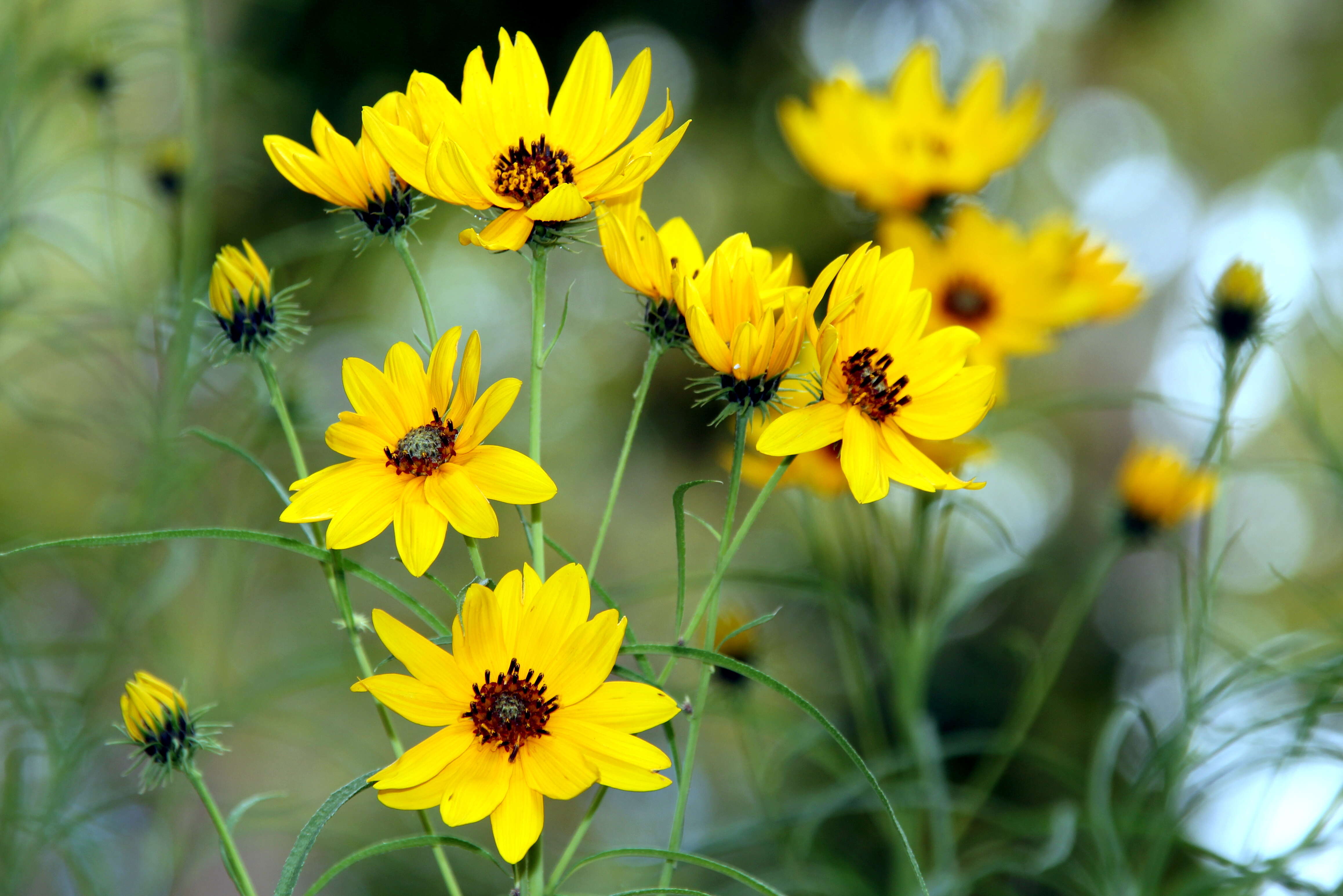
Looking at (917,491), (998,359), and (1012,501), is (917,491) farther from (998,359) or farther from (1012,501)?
(1012,501)

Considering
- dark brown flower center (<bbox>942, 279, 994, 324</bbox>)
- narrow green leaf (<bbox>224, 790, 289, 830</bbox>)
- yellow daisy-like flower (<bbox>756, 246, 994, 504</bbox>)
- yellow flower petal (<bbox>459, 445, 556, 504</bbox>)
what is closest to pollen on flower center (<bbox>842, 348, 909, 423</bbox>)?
yellow daisy-like flower (<bbox>756, 246, 994, 504</bbox>)

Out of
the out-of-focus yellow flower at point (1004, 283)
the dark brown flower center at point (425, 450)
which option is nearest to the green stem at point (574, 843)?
the dark brown flower center at point (425, 450)

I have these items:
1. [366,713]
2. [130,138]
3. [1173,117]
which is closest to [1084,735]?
[366,713]

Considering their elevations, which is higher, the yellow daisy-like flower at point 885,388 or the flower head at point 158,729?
the yellow daisy-like flower at point 885,388

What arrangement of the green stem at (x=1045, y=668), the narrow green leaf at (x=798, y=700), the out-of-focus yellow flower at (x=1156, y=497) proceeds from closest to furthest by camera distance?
the narrow green leaf at (x=798, y=700), the green stem at (x=1045, y=668), the out-of-focus yellow flower at (x=1156, y=497)

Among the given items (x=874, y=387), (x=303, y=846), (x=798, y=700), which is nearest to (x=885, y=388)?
(x=874, y=387)

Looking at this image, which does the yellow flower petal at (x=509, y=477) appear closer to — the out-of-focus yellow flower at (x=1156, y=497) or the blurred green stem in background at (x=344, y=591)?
the blurred green stem in background at (x=344, y=591)

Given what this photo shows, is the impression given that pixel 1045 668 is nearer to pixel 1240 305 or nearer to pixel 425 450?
pixel 1240 305
